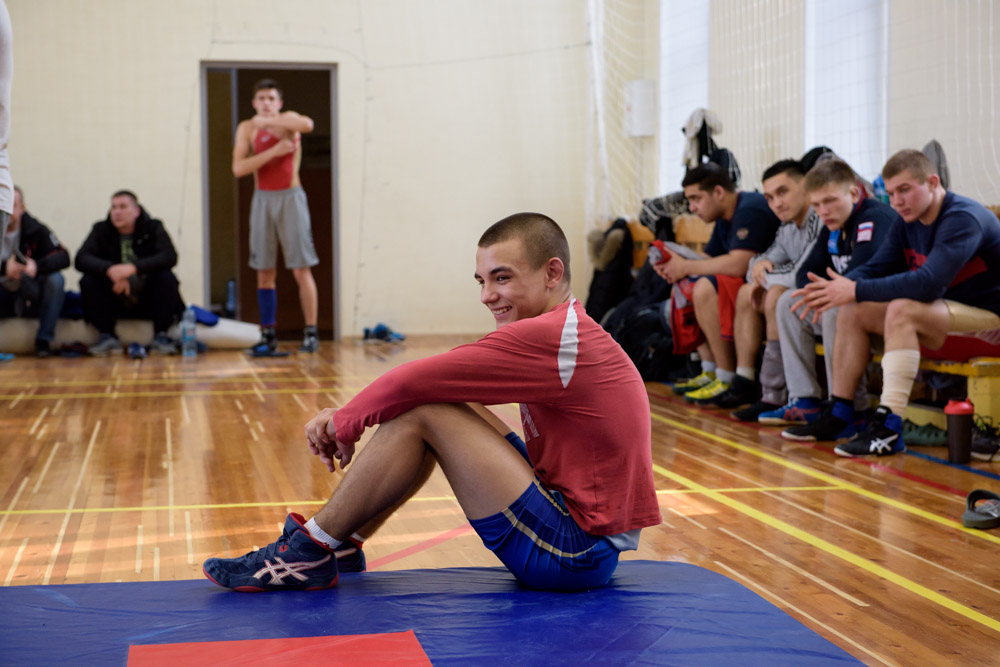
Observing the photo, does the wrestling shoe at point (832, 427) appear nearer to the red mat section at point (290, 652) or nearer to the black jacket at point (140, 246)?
the red mat section at point (290, 652)

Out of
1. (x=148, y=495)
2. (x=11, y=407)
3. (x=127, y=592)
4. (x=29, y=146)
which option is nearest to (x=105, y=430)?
(x=11, y=407)

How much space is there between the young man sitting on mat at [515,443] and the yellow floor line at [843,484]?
3.66ft

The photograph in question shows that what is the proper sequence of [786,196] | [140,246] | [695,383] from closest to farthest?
[786,196] → [695,383] → [140,246]

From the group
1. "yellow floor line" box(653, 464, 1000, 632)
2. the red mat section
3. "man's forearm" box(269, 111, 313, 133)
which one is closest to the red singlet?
"man's forearm" box(269, 111, 313, 133)

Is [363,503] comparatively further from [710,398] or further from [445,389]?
[710,398]

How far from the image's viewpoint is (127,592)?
1.92m

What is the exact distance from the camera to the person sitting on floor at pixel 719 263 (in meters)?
4.64

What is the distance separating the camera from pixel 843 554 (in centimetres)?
238

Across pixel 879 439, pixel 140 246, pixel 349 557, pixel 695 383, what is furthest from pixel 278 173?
pixel 349 557

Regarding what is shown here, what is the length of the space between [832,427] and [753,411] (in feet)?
1.73

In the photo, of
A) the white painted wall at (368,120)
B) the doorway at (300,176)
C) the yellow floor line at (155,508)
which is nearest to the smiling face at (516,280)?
the yellow floor line at (155,508)

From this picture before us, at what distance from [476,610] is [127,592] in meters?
0.65

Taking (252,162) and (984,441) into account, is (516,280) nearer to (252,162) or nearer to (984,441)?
(984,441)

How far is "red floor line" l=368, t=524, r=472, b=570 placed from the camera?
228 centimetres
